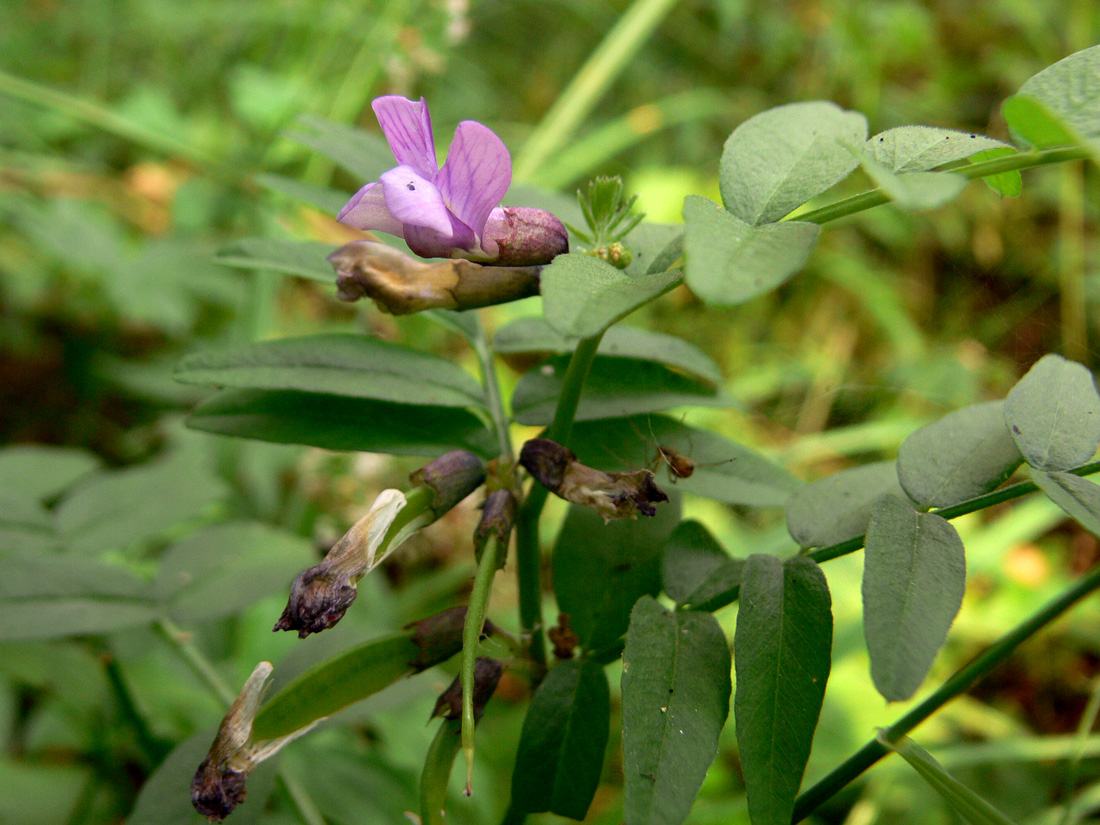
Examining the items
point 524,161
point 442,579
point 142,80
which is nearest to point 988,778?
point 442,579

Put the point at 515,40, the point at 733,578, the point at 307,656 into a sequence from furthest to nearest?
the point at 515,40 → the point at 307,656 → the point at 733,578

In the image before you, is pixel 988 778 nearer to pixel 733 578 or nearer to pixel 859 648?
pixel 859 648

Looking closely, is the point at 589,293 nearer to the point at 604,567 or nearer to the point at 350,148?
the point at 604,567

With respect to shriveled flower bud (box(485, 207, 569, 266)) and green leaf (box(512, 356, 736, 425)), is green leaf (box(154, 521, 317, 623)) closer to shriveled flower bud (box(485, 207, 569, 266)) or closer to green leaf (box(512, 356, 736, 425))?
green leaf (box(512, 356, 736, 425))

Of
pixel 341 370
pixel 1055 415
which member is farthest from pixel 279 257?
pixel 1055 415

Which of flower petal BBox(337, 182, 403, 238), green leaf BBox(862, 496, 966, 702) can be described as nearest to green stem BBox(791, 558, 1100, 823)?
green leaf BBox(862, 496, 966, 702)
